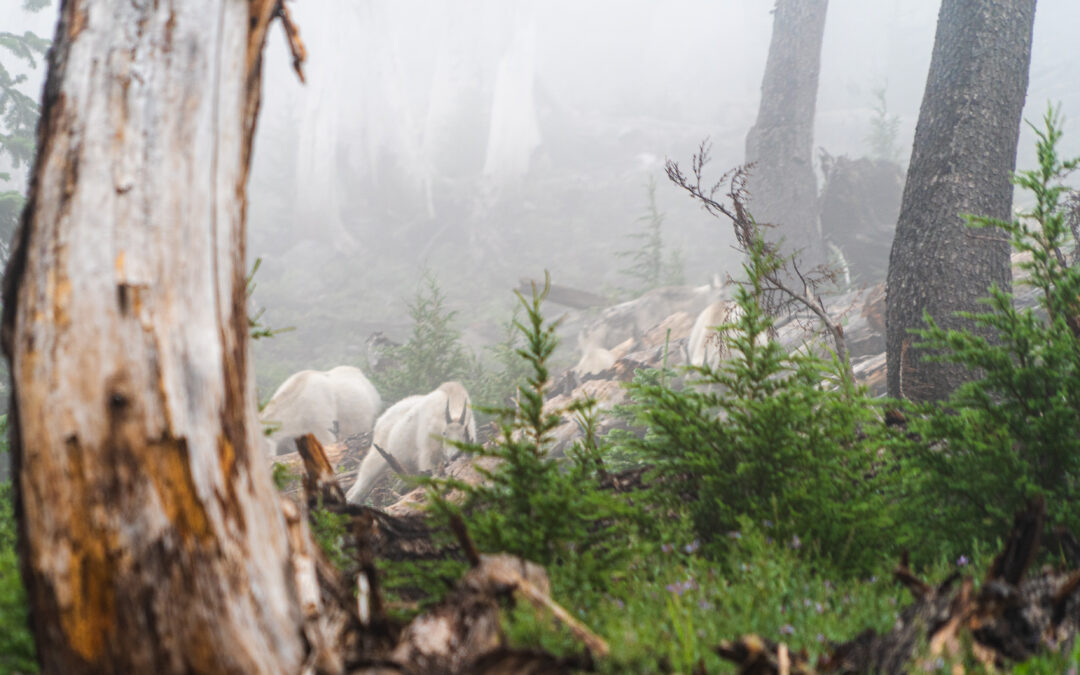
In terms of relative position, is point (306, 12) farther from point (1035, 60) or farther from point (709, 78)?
point (1035, 60)

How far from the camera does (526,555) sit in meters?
2.27

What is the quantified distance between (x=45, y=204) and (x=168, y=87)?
45cm

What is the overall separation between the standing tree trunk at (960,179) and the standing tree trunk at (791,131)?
754 centimetres

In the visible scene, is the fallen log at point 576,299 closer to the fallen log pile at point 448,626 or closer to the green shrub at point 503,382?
the green shrub at point 503,382

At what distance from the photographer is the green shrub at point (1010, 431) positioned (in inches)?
102

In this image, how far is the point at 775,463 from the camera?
2863 millimetres

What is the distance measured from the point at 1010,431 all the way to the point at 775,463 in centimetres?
97

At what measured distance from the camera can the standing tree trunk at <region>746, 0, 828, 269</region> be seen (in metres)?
13.9

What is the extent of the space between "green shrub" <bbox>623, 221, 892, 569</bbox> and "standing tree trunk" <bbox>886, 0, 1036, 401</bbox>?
10.9 ft

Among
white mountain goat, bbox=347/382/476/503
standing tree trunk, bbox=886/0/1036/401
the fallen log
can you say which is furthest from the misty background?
standing tree trunk, bbox=886/0/1036/401

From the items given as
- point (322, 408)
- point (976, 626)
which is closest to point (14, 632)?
point (976, 626)

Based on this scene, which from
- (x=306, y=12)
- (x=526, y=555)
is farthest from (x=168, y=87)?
(x=306, y=12)

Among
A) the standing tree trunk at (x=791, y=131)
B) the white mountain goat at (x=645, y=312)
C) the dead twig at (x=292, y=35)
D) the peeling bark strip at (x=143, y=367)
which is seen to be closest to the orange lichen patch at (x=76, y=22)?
the peeling bark strip at (x=143, y=367)

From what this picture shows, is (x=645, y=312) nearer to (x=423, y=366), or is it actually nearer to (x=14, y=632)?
(x=423, y=366)
